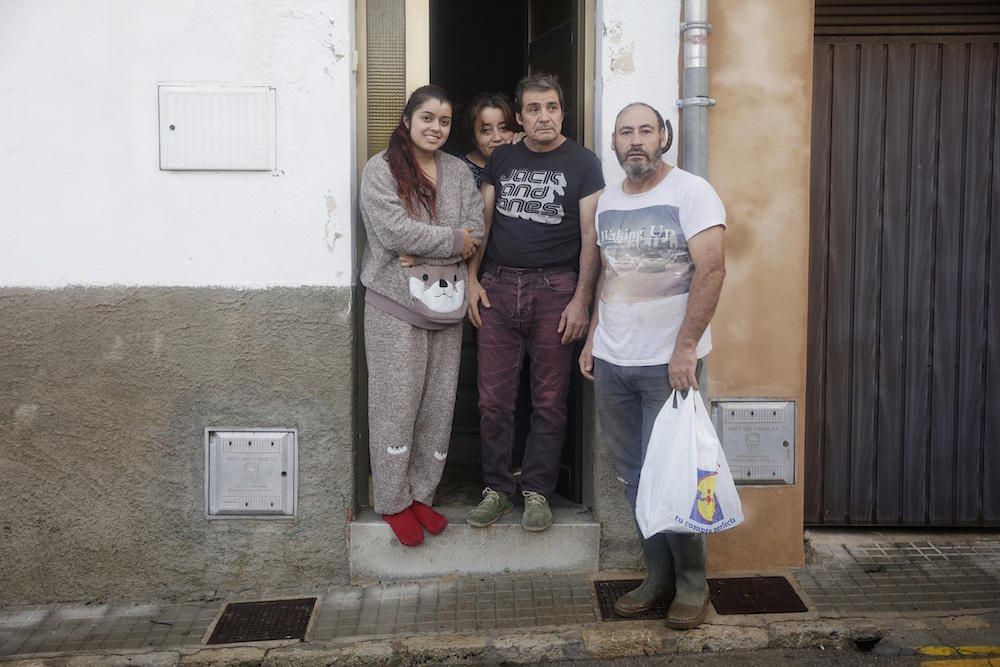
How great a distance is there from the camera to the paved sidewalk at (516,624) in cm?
399

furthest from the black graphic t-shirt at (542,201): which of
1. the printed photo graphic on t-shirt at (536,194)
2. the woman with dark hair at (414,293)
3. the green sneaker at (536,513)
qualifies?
the green sneaker at (536,513)

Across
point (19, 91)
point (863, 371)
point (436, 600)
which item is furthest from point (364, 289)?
point (863, 371)

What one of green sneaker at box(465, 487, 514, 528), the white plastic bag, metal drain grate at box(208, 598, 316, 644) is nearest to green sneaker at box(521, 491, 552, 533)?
green sneaker at box(465, 487, 514, 528)

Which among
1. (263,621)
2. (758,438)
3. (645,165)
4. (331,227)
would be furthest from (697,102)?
(263,621)

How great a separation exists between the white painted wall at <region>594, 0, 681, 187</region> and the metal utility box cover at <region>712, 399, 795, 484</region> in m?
1.24

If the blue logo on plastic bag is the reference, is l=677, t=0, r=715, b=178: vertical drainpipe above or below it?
above

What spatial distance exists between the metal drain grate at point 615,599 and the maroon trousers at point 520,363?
50 cm

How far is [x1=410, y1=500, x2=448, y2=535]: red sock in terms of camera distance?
4.60 metres

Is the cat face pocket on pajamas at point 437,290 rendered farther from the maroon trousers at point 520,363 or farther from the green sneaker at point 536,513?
the green sneaker at point 536,513

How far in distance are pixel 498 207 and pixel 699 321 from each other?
3.96 ft

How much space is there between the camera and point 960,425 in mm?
5219

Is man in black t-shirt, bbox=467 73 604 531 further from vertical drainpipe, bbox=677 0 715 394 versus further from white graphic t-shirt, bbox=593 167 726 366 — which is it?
vertical drainpipe, bbox=677 0 715 394

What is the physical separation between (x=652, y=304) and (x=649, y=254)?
0.20 m

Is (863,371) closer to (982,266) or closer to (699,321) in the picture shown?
(982,266)
